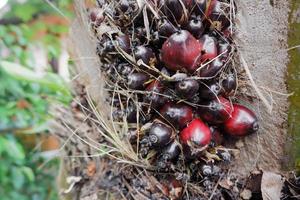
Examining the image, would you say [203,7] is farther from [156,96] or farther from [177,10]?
[156,96]

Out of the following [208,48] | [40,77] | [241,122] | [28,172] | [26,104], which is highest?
[208,48]

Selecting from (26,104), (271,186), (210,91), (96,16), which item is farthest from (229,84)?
(26,104)

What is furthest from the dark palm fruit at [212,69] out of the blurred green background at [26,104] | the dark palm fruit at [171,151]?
the blurred green background at [26,104]

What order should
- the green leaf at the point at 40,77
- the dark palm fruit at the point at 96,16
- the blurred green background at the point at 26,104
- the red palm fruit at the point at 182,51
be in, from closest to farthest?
1. the red palm fruit at the point at 182,51
2. the dark palm fruit at the point at 96,16
3. the green leaf at the point at 40,77
4. the blurred green background at the point at 26,104

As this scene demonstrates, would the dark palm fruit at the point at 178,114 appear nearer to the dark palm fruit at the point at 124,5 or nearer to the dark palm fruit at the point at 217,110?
the dark palm fruit at the point at 217,110

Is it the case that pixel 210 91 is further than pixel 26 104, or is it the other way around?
pixel 26 104

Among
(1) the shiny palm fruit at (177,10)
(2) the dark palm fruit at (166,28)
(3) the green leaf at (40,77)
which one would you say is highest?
(1) the shiny palm fruit at (177,10)
